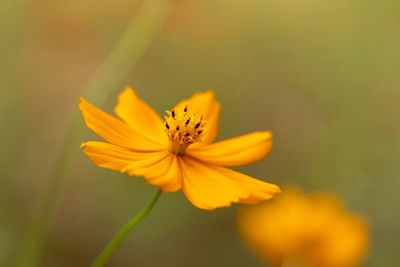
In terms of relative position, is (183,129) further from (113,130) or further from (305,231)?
(305,231)

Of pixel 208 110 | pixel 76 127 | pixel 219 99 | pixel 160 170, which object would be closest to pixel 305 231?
pixel 208 110

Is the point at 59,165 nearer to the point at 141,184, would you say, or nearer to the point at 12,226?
the point at 12,226

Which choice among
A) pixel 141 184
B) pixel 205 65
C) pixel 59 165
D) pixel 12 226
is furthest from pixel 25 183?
pixel 205 65

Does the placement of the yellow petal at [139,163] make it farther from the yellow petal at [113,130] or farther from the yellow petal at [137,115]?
the yellow petal at [137,115]

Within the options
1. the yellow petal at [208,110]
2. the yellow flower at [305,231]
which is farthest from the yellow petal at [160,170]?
the yellow flower at [305,231]

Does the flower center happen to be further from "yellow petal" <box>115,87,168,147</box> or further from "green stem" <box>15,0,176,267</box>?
"green stem" <box>15,0,176,267</box>

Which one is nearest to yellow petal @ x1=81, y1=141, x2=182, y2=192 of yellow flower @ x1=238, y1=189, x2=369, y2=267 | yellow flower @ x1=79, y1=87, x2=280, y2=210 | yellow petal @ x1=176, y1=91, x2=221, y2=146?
yellow flower @ x1=79, y1=87, x2=280, y2=210
